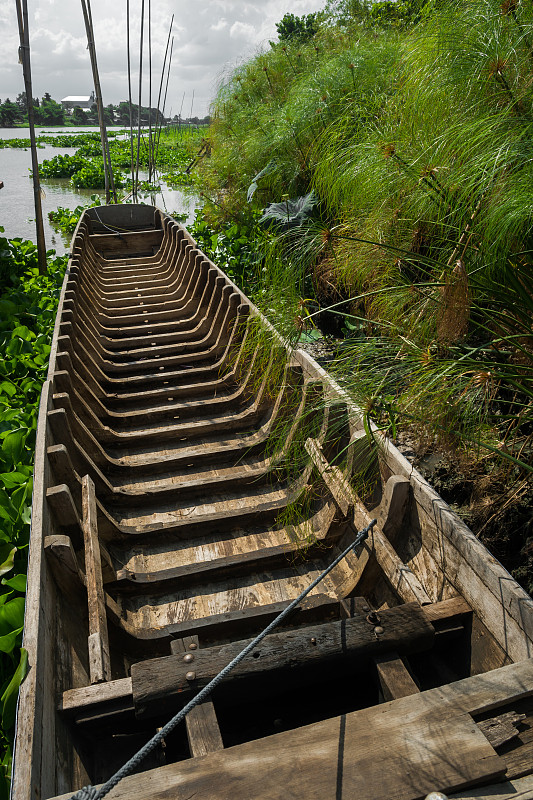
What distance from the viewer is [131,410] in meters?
3.82

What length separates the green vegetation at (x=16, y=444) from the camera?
6.17 feet

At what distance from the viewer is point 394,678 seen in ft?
5.42

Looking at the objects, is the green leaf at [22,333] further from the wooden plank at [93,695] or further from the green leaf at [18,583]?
the wooden plank at [93,695]

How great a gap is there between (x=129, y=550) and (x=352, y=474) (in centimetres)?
113

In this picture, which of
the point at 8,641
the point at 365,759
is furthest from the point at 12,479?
the point at 365,759

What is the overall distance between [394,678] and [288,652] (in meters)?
0.33

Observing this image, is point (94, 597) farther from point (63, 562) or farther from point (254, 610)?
point (254, 610)

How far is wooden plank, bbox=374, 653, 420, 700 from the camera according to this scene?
1.61 metres

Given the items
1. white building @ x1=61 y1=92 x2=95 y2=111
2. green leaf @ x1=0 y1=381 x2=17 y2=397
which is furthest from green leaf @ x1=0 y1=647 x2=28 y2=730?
white building @ x1=61 y1=92 x2=95 y2=111

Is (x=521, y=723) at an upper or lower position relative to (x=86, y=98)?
lower

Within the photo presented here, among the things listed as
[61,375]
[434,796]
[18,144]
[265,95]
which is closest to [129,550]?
[61,375]

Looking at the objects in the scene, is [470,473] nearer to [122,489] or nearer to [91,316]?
[122,489]

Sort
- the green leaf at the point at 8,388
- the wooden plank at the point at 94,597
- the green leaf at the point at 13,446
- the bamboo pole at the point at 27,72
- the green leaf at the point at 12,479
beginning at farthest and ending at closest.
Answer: the bamboo pole at the point at 27,72 < the green leaf at the point at 8,388 < the green leaf at the point at 13,446 < the green leaf at the point at 12,479 < the wooden plank at the point at 94,597

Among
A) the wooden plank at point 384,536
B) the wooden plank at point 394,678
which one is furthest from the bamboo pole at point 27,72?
the wooden plank at point 394,678
